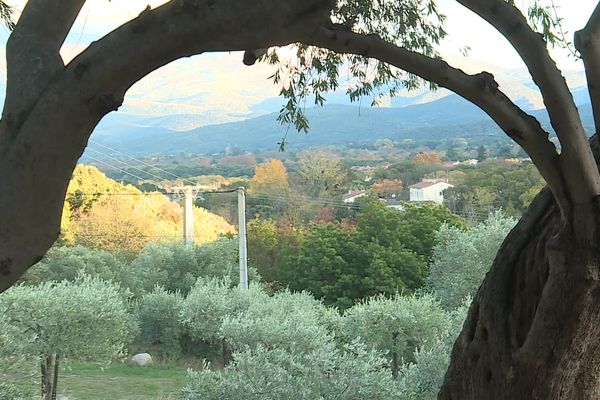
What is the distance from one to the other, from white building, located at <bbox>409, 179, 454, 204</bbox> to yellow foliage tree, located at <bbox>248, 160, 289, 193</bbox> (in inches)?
277

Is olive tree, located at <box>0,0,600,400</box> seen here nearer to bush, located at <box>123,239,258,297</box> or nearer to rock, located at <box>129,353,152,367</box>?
rock, located at <box>129,353,152,367</box>

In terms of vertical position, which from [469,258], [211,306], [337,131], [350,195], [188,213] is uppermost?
[337,131]

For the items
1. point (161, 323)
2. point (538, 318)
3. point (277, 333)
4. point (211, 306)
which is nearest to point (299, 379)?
point (277, 333)

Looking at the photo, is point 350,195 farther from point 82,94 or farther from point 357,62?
point 82,94

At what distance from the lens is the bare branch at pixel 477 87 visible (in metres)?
1.76

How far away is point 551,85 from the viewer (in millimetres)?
1737

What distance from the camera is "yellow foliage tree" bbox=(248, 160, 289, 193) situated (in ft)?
100.0

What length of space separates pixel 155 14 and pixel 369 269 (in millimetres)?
15454

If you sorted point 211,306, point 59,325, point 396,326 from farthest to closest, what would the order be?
point 211,306 → point 396,326 → point 59,325

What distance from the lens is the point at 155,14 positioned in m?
1.55

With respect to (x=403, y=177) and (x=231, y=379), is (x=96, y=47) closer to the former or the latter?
(x=231, y=379)

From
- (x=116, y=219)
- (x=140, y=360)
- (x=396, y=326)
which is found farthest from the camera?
(x=116, y=219)

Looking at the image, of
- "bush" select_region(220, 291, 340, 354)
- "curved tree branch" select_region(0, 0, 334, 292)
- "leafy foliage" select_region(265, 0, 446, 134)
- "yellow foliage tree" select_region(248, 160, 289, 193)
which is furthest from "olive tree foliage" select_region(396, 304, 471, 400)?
"yellow foliage tree" select_region(248, 160, 289, 193)

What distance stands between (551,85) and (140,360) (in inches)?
456
